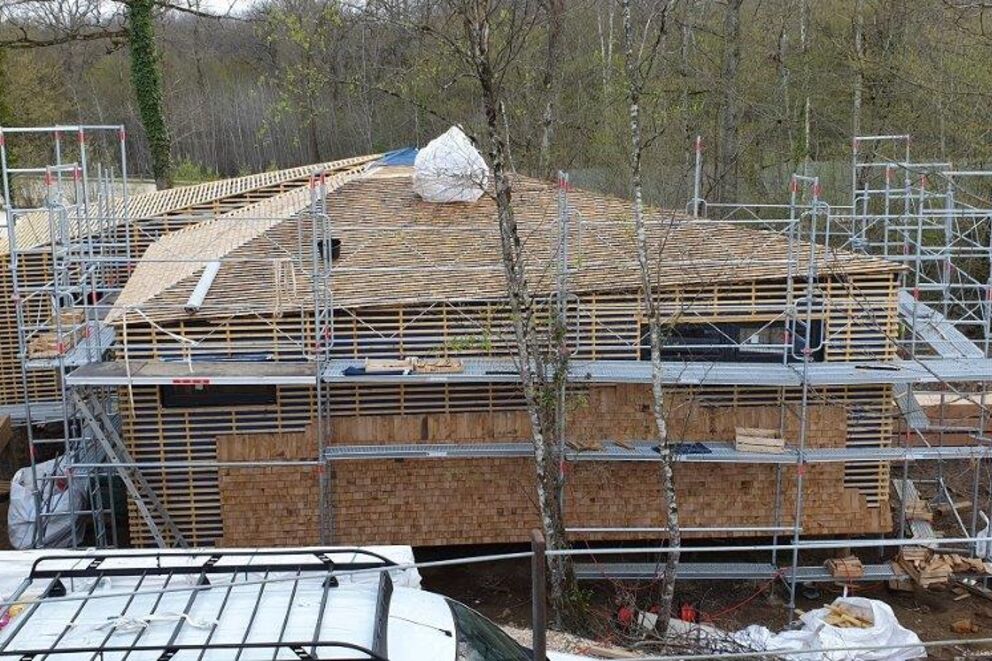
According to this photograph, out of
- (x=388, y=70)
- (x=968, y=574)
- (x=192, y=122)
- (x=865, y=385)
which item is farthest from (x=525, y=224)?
(x=192, y=122)

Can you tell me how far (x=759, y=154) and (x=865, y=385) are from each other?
17.5 metres

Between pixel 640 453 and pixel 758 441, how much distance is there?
1.47 m

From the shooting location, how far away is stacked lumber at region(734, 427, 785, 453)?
506 inches

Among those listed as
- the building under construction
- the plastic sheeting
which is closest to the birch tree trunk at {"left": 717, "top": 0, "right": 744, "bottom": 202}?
the building under construction

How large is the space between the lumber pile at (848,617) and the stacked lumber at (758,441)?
2.01 m

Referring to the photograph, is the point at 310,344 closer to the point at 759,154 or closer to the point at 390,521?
the point at 390,521

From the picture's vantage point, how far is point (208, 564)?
6.00 m

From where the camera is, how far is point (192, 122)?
40938 mm

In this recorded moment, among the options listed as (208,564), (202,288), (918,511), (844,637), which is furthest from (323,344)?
(918,511)

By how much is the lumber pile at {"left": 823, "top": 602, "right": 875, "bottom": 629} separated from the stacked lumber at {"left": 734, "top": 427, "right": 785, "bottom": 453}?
2.01 metres

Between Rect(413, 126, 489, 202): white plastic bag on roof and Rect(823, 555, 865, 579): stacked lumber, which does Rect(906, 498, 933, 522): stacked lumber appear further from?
Rect(413, 126, 489, 202): white plastic bag on roof

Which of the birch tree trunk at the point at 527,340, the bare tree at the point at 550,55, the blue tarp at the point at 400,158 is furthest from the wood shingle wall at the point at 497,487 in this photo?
the blue tarp at the point at 400,158

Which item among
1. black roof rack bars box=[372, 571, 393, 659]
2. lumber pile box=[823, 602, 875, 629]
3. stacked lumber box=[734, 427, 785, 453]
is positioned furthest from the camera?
stacked lumber box=[734, 427, 785, 453]

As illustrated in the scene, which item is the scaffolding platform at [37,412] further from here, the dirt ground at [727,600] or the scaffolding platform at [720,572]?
the scaffolding platform at [720,572]
